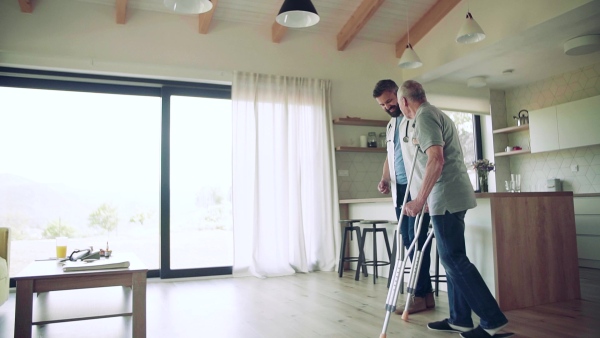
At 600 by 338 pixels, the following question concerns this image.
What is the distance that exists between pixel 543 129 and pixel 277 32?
382 cm

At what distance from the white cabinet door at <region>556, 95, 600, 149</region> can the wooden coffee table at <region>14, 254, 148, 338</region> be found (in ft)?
17.8

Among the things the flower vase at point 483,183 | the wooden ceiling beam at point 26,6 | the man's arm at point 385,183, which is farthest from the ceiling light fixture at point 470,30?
the wooden ceiling beam at point 26,6

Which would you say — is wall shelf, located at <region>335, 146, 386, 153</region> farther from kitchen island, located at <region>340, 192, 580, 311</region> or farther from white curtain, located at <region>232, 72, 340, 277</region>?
kitchen island, located at <region>340, 192, 580, 311</region>

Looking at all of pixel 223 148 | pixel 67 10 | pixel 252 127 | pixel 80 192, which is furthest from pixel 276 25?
pixel 80 192

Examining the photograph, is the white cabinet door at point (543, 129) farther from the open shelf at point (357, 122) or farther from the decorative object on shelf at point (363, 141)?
the decorative object on shelf at point (363, 141)

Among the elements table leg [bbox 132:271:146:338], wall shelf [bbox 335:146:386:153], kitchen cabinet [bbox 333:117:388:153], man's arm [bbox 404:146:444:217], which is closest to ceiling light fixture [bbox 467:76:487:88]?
kitchen cabinet [bbox 333:117:388:153]

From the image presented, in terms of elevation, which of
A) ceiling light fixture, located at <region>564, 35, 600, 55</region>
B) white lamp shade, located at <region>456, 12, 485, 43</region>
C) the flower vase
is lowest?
the flower vase

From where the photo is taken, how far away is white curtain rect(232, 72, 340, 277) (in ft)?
16.3

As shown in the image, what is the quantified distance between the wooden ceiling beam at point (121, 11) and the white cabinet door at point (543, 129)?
5.38 m

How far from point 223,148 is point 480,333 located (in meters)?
3.68

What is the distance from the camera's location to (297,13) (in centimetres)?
355

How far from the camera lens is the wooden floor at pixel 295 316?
8.55 ft

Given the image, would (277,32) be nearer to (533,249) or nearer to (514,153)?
(533,249)

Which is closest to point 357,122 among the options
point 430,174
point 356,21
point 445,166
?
point 356,21
